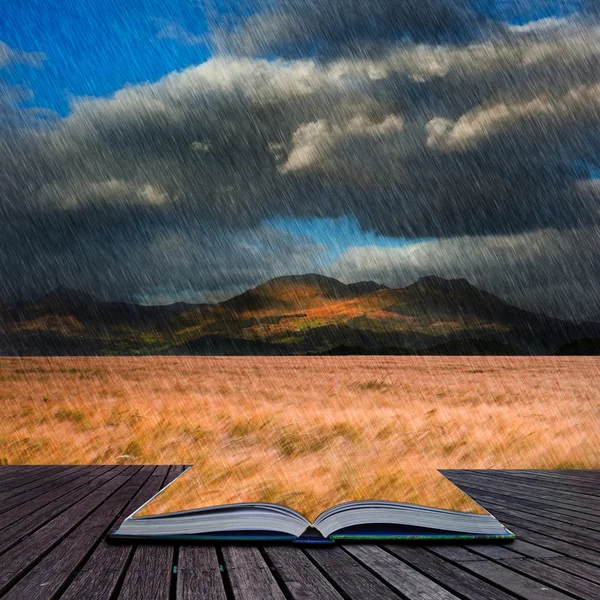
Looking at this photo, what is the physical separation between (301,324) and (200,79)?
3376cm

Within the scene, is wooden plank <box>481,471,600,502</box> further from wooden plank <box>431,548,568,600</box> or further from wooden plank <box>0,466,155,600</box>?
wooden plank <box>0,466,155,600</box>

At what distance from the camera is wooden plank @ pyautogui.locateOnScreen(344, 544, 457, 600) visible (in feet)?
6.20

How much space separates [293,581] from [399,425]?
17.9 ft

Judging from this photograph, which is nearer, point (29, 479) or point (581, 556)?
point (581, 556)

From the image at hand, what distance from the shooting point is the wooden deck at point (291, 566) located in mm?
1919

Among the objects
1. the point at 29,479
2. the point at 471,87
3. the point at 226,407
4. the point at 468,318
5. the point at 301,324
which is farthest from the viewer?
the point at 468,318

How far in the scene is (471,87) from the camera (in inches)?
1828

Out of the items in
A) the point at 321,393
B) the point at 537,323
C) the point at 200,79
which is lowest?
the point at 537,323

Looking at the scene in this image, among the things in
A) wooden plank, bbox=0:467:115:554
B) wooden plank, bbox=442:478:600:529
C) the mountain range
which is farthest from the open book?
the mountain range

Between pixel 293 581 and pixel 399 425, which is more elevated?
pixel 293 581

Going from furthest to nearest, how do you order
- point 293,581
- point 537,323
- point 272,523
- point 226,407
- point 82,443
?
1. point 537,323
2. point 226,407
3. point 82,443
4. point 272,523
5. point 293,581

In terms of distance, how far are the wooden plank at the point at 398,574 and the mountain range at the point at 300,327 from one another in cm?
5122

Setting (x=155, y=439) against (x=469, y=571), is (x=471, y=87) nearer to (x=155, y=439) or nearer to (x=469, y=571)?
(x=155, y=439)

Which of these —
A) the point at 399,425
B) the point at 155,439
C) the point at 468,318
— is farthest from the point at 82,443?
the point at 468,318
